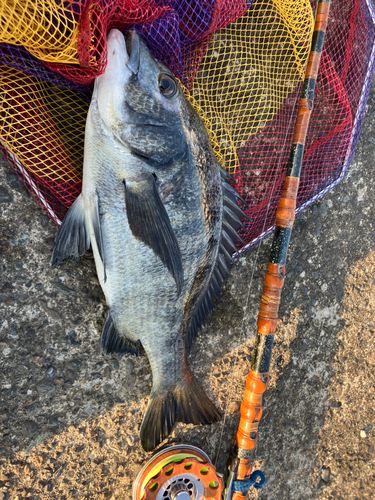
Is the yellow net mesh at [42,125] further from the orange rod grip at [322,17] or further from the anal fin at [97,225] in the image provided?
the orange rod grip at [322,17]

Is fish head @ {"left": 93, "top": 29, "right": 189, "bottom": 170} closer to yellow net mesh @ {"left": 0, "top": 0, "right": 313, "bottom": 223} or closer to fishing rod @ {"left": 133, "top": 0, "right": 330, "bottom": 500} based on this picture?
yellow net mesh @ {"left": 0, "top": 0, "right": 313, "bottom": 223}

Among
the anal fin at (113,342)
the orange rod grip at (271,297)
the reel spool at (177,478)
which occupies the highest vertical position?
the orange rod grip at (271,297)

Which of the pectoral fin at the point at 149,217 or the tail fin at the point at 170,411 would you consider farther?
the tail fin at the point at 170,411

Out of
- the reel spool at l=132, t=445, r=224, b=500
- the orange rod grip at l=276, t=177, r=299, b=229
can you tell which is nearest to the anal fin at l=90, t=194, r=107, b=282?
the orange rod grip at l=276, t=177, r=299, b=229

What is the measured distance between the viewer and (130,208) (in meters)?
1.51

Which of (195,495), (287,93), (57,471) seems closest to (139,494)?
(195,495)

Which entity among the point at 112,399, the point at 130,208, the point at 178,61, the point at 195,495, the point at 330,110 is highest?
the point at 178,61

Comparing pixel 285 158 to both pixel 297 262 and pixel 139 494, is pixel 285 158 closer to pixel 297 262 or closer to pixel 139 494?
pixel 297 262

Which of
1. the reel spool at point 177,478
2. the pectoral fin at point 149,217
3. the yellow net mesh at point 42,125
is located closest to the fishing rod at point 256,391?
the reel spool at point 177,478

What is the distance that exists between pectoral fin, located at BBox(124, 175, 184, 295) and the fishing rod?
28.5 inches

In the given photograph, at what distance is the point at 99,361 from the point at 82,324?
254mm

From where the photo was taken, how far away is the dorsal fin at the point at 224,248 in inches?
72.8

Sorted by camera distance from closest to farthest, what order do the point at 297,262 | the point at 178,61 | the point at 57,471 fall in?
the point at 178,61 < the point at 57,471 < the point at 297,262

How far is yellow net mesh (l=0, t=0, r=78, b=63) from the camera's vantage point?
1.15 metres
